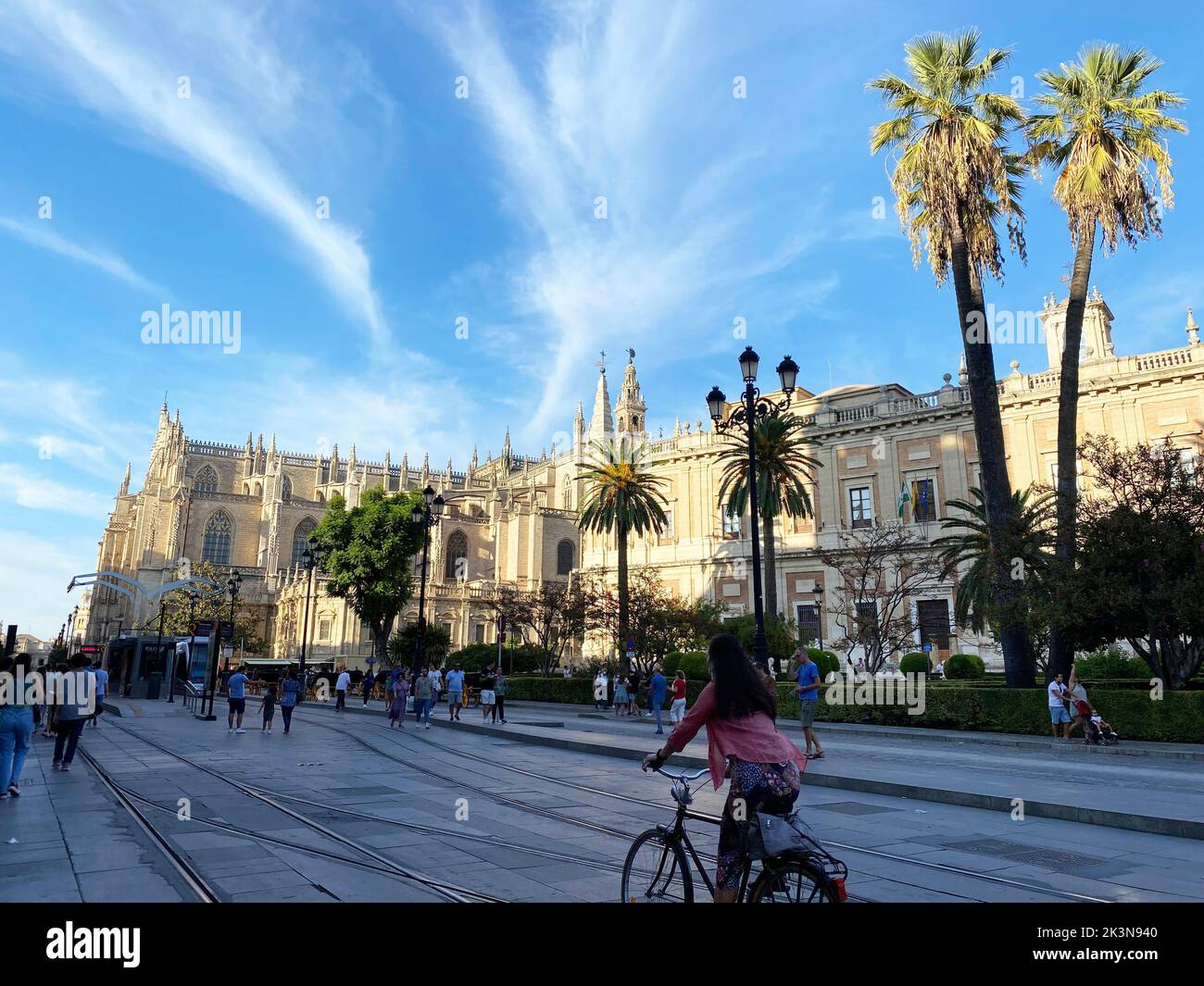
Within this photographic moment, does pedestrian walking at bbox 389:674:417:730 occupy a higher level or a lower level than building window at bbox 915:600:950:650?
lower

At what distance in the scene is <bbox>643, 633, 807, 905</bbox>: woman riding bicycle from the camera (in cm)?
365

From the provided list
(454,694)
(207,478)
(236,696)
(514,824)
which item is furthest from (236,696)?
(207,478)

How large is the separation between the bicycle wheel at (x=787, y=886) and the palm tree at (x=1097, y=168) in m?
17.9

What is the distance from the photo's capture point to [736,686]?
3.83m

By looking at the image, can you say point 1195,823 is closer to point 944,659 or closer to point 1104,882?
point 1104,882

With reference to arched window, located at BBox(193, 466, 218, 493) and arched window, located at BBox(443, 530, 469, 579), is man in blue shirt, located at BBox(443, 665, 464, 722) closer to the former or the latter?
arched window, located at BBox(443, 530, 469, 579)

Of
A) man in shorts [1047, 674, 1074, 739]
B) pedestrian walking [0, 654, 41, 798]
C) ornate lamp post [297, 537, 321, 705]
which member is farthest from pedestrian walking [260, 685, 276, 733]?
man in shorts [1047, 674, 1074, 739]

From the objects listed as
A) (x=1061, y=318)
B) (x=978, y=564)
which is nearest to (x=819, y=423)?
(x=1061, y=318)

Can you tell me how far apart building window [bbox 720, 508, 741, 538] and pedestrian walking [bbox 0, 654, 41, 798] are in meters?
35.0

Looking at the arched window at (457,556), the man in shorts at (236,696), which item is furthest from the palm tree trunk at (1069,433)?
the arched window at (457,556)

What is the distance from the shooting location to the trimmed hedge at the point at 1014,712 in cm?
1548

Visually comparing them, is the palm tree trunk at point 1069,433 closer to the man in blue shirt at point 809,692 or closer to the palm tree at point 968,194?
the palm tree at point 968,194
